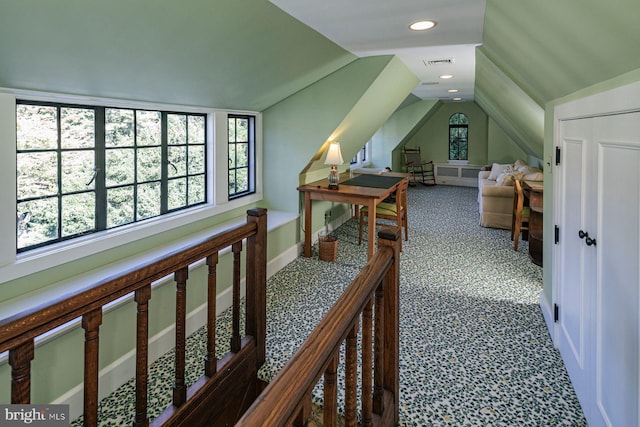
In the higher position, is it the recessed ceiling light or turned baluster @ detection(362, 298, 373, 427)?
the recessed ceiling light

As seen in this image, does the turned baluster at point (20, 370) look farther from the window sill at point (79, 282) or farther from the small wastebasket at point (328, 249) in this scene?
the small wastebasket at point (328, 249)

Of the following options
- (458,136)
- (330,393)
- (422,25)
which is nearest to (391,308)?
(330,393)

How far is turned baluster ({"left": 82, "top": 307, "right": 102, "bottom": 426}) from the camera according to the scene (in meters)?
1.28

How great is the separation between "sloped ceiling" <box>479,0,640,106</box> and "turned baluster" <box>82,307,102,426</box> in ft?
5.83

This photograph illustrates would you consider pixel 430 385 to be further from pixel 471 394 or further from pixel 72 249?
pixel 72 249

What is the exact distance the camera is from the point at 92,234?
7.91 ft

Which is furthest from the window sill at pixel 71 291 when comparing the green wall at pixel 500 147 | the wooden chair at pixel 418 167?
the green wall at pixel 500 147

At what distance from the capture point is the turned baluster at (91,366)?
1.28 m

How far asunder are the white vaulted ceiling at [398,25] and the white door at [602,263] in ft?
3.02

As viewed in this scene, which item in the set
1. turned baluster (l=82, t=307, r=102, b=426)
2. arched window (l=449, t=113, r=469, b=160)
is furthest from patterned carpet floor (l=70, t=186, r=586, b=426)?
arched window (l=449, t=113, r=469, b=160)

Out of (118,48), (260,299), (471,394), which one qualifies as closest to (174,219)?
(260,299)

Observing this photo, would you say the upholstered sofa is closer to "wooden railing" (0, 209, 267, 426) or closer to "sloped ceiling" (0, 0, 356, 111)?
"sloped ceiling" (0, 0, 356, 111)

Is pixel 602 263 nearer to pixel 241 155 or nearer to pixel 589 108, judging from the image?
pixel 589 108

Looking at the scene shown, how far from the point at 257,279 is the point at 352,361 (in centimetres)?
104
